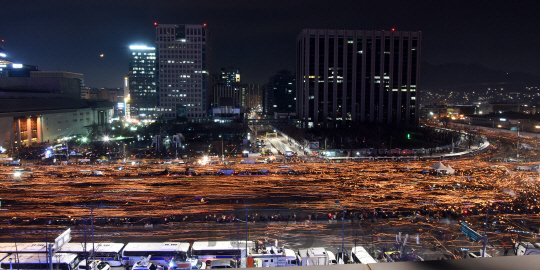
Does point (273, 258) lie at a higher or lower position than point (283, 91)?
lower

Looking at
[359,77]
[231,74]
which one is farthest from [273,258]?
[231,74]

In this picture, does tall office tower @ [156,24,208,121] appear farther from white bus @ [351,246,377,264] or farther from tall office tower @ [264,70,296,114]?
white bus @ [351,246,377,264]

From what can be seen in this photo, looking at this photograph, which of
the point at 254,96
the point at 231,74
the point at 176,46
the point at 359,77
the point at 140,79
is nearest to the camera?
the point at 359,77

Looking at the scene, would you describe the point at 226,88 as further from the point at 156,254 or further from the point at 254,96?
the point at 156,254

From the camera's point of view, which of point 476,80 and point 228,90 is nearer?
point 228,90

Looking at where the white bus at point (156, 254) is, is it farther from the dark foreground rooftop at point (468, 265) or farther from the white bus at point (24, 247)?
the dark foreground rooftop at point (468, 265)

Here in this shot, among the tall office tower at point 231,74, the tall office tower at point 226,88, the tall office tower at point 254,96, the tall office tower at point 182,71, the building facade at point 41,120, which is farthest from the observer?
the tall office tower at point 254,96

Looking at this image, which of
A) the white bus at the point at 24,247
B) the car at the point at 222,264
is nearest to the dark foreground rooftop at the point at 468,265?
the car at the point at 222,264
